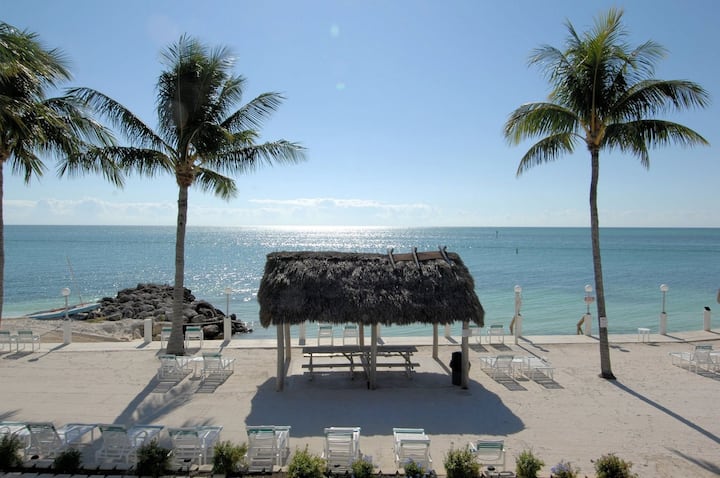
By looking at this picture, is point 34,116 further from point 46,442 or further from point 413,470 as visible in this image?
point 413,470

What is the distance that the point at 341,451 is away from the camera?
6719 mm

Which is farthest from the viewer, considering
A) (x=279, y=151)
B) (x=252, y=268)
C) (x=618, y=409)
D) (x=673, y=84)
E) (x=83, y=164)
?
(x=252, y=268)

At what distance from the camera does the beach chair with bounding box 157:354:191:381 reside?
436 inches

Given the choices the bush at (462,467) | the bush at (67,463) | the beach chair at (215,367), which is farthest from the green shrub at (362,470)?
the beach chair at (215,367)

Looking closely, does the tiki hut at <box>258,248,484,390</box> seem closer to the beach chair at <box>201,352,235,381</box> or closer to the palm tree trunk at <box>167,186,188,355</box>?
the beach chair at <box>201,352,235,381</box>

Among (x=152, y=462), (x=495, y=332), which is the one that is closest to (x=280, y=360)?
(x=152, y=462)

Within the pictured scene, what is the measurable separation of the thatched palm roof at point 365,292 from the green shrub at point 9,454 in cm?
477

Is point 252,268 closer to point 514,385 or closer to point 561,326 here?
point 561,326

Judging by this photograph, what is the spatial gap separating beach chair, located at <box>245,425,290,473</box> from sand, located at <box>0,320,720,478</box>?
0.65 metres

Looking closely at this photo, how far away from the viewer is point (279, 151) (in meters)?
13.5

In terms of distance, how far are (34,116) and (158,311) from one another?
20.7m

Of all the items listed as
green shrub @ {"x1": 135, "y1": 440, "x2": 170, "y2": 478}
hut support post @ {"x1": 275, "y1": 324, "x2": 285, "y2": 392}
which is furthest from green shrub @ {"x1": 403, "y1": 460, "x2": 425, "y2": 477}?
hut support post @ {"x1": 275, "y1": 324, "x2": 285, "y2": 392}

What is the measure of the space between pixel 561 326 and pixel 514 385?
14.9m

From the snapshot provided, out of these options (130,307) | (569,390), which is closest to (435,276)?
(569,390)
